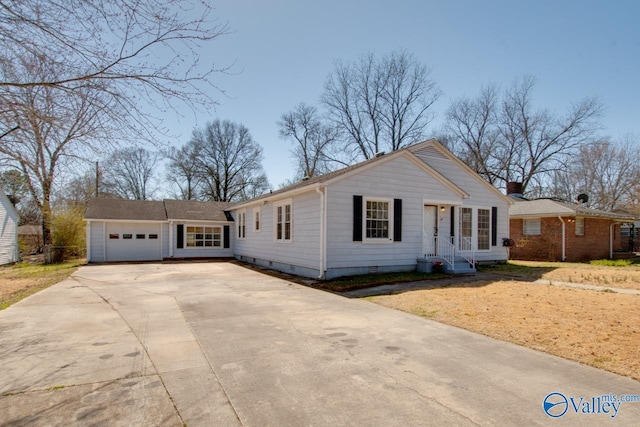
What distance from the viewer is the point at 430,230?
14367mm

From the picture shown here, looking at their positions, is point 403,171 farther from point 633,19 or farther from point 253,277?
point 633,19

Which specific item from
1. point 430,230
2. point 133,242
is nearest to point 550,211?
point 430,230

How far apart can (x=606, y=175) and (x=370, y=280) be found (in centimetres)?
3628

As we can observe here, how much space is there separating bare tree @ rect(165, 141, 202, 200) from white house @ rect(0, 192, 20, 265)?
1600 centimetres

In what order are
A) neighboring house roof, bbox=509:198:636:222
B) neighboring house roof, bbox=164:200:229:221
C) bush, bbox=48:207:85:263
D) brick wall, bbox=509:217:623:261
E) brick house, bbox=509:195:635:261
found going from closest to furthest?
1. neighboring house roof, bbox=509:198:636:222
2. brick house, bbox=509:195:635:261
3. brick wall, bbox=509:217:623:261
4. bush, bbox=48:207:85:263
5. neighboring house roof, bbox=164:200:229:221

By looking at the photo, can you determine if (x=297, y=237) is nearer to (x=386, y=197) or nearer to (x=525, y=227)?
(x=386, y=197)

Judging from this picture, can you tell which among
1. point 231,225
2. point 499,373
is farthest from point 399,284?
point 231,225

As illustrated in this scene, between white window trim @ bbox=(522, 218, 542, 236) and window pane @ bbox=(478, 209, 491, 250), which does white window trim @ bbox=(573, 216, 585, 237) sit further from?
window pane @ bbox=(478, 209, 491, 250)

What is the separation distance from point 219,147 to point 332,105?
46.2 feet

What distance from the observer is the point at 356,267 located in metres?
12.2

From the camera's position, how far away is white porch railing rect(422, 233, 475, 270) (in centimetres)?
1381

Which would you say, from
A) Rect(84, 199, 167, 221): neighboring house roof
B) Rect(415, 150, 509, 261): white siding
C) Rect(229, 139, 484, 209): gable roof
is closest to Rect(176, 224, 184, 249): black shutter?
Rect(84, 199, 167, 221): neighboring house roof

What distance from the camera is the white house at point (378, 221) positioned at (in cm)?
1199

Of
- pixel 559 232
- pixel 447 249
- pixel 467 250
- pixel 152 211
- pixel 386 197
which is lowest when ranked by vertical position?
pixel 467 250
